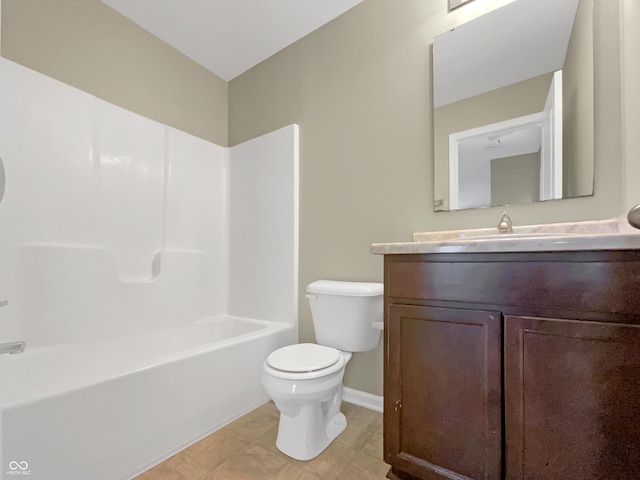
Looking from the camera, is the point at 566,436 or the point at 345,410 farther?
the point at 345,410

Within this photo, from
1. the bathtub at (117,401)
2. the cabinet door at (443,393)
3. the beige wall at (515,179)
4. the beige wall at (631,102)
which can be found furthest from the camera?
the beige wall at (515,179)

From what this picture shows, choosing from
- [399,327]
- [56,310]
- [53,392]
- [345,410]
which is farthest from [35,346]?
[399,327]

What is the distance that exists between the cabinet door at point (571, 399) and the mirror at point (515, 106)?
76 centimetres

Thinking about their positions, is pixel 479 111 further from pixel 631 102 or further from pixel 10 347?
pixel 10 347

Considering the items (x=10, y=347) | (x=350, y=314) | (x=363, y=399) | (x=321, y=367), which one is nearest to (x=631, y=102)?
(x=350, y=314)

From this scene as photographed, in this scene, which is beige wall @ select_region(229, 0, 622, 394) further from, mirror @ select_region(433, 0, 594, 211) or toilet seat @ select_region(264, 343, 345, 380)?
toilet seat @ select_region(264, 343, 345, 380)

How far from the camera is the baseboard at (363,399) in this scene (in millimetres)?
1697

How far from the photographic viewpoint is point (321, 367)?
49.3 inches

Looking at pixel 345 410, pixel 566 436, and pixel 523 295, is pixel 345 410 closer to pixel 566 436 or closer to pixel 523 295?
pixel 566 436

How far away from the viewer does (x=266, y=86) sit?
7.56 ft

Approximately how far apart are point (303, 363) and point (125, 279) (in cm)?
134

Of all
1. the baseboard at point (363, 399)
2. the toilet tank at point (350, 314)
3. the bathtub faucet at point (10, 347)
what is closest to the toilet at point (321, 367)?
the toilet tank at point (350, 314)

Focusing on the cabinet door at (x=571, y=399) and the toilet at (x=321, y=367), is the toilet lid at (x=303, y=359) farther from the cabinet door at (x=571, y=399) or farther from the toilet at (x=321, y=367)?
the cabinet door at (x=571, y=399)

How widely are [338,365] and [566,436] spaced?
804mm
